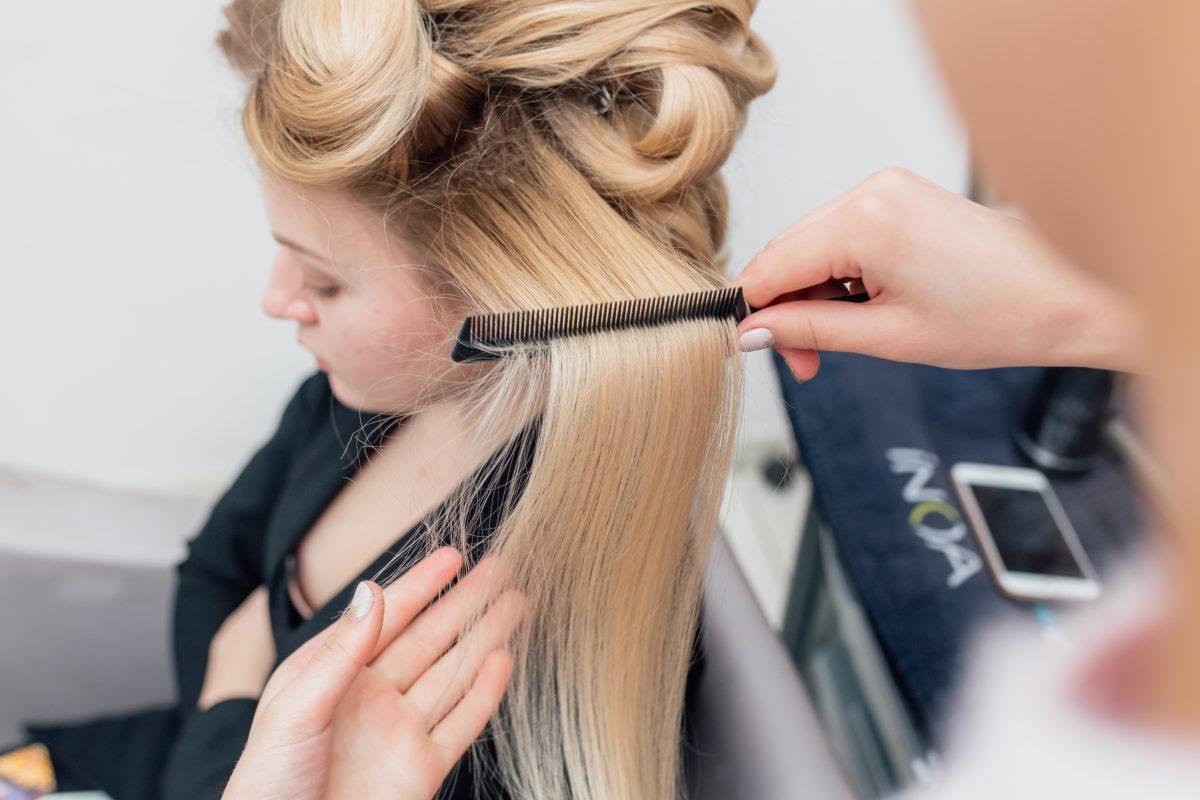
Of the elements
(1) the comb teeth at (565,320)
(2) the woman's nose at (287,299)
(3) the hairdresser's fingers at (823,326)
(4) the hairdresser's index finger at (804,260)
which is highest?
(2) the woman's nose at (287,299)

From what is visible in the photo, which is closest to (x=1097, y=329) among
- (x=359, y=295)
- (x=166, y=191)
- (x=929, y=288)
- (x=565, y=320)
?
(x=929, y=288)

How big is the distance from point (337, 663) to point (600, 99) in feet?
1.61

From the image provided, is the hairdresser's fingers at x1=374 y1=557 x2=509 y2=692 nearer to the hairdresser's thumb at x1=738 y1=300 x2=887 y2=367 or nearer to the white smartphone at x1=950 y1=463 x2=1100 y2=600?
the hairdresser's thumb at x1=738 y1=300 x2=887 y2=367

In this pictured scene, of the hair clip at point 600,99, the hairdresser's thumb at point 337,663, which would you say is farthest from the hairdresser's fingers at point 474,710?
the hair clip at point 600,99

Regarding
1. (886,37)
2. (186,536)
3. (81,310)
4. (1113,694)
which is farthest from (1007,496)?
(81,310)

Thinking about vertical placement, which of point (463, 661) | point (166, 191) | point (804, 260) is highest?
point (166, 191)

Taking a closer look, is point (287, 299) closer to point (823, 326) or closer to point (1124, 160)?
point (823, 326)

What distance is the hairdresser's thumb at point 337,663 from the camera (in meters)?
0.56

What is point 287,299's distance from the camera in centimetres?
77

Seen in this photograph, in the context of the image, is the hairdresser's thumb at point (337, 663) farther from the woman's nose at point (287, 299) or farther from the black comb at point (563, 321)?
the woman's nose at point (287, 299)

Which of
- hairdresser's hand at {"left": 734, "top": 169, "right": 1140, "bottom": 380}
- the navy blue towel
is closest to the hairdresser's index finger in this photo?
hairdresser's hand at {"left": 734, "top": 169, "right": 1140, "bottom": 380}

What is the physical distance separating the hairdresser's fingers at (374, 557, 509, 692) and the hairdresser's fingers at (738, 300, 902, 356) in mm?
305

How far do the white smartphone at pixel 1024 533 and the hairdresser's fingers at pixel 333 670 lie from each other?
2.51 feet

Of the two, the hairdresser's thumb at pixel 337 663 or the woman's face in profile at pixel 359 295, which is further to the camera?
the woman's face in profile at pixel 359 295
